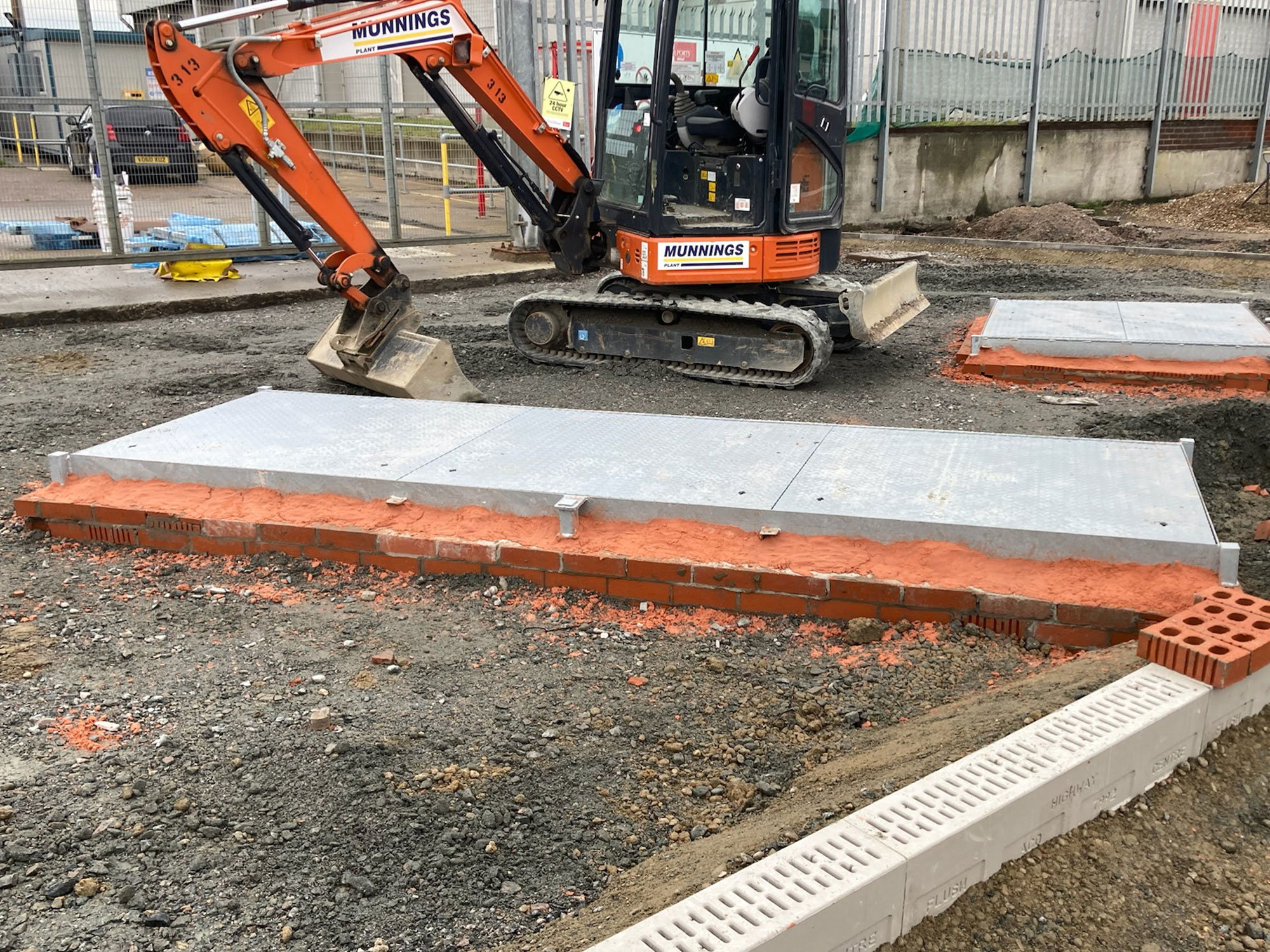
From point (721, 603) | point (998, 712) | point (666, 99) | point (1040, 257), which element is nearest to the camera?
point (998, 712)

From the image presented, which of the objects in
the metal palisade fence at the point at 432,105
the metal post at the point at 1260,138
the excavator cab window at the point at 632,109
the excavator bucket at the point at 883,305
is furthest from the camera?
the metal post at the point at 1260,138

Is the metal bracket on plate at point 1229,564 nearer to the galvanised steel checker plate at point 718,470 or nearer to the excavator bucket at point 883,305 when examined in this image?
the galvanised steel checker plate at point 718,470

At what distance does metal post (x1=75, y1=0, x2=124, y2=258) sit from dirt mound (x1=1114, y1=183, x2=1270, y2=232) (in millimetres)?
14035

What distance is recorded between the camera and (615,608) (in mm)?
4391

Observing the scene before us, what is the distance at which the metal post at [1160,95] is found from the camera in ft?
58.3

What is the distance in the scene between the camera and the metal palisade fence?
11984mm

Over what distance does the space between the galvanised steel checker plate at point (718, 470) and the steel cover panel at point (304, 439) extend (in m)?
0.01

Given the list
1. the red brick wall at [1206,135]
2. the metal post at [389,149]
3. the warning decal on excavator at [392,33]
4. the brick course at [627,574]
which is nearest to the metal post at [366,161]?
the metal post at [389,149]

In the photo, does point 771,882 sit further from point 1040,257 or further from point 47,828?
point 1040,257

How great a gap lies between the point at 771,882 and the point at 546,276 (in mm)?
11018

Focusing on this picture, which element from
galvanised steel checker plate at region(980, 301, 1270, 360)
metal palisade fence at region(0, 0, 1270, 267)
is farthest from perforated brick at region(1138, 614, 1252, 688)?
metal palisade fence at region(0, 0, 1270, 267)

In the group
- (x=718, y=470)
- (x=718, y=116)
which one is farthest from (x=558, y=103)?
(x=718, y=470)

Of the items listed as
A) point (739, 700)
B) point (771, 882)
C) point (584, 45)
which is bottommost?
point (739, 700)

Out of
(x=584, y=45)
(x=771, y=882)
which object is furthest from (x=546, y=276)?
(x=771, y=882)
